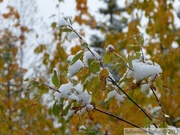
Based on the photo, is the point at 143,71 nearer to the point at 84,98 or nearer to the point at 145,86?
the point at 145,86

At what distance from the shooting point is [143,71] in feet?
3.05

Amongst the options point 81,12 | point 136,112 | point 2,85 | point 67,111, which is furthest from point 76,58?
point 2,85

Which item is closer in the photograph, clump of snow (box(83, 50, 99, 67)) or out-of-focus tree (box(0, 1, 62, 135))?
clump of snow (box(83, 50, 99, 67))

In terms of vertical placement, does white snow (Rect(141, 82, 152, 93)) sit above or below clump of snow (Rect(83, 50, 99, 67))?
below

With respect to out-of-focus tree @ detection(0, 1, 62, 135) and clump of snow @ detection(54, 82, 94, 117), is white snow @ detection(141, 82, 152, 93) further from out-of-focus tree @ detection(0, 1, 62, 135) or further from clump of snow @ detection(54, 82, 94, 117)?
out-of-focus tree @ detection(0, 1, 62, 135)

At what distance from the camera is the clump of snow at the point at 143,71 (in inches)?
36.5

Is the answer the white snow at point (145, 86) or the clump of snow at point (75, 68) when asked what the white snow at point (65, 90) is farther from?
the white snow at point (145, 86)

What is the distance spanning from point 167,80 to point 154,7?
67 centimetres

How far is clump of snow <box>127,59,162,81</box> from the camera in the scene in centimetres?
93

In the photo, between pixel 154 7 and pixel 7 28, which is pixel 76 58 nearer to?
pixel 154 7

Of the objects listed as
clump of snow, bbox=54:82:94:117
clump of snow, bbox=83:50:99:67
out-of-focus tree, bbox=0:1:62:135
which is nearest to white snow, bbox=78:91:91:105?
clump of snow, bbox=54:82:94:117

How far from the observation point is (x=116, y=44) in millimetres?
3281

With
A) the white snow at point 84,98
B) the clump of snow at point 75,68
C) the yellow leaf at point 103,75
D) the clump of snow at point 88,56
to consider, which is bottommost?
the white snow at point 84,98

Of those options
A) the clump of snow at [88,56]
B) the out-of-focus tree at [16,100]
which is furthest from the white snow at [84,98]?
the out-of-focus tree at [16,100]
